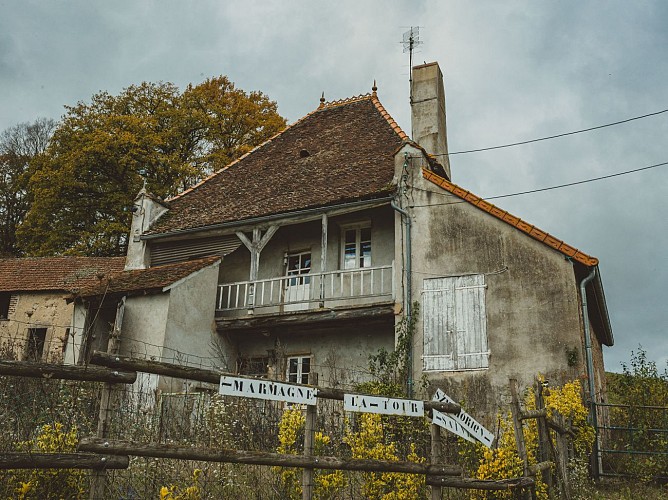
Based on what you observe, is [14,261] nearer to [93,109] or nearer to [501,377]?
[93,109]

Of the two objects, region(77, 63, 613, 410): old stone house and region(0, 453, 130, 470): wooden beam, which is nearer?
region(0, 453, 130, 470): wooden beam

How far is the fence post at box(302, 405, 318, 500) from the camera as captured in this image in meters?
5.63

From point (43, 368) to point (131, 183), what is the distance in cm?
2470

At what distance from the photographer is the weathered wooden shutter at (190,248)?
55.1ft

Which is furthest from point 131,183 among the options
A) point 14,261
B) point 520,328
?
point 520,328

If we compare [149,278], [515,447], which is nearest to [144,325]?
[149,278]

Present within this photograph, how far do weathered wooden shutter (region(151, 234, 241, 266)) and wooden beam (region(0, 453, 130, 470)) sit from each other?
11.9 metres

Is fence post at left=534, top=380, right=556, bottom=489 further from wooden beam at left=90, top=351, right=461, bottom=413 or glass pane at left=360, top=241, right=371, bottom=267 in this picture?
glass pane at left=360, top=241, right=371, bottom=267

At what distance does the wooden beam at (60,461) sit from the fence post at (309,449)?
160 centimetres

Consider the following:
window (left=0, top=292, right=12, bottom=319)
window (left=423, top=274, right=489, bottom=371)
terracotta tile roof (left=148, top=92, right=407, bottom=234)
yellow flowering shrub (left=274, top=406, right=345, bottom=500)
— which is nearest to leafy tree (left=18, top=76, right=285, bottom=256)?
window (left=0, top=292, right=12, bottom=319)

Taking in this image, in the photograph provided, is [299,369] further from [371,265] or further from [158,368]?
[158,368]

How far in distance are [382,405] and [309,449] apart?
0.88m

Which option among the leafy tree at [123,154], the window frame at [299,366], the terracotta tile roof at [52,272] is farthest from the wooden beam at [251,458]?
the leafy tree at [123,154]

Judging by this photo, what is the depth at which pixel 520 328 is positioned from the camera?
40.6 ft
